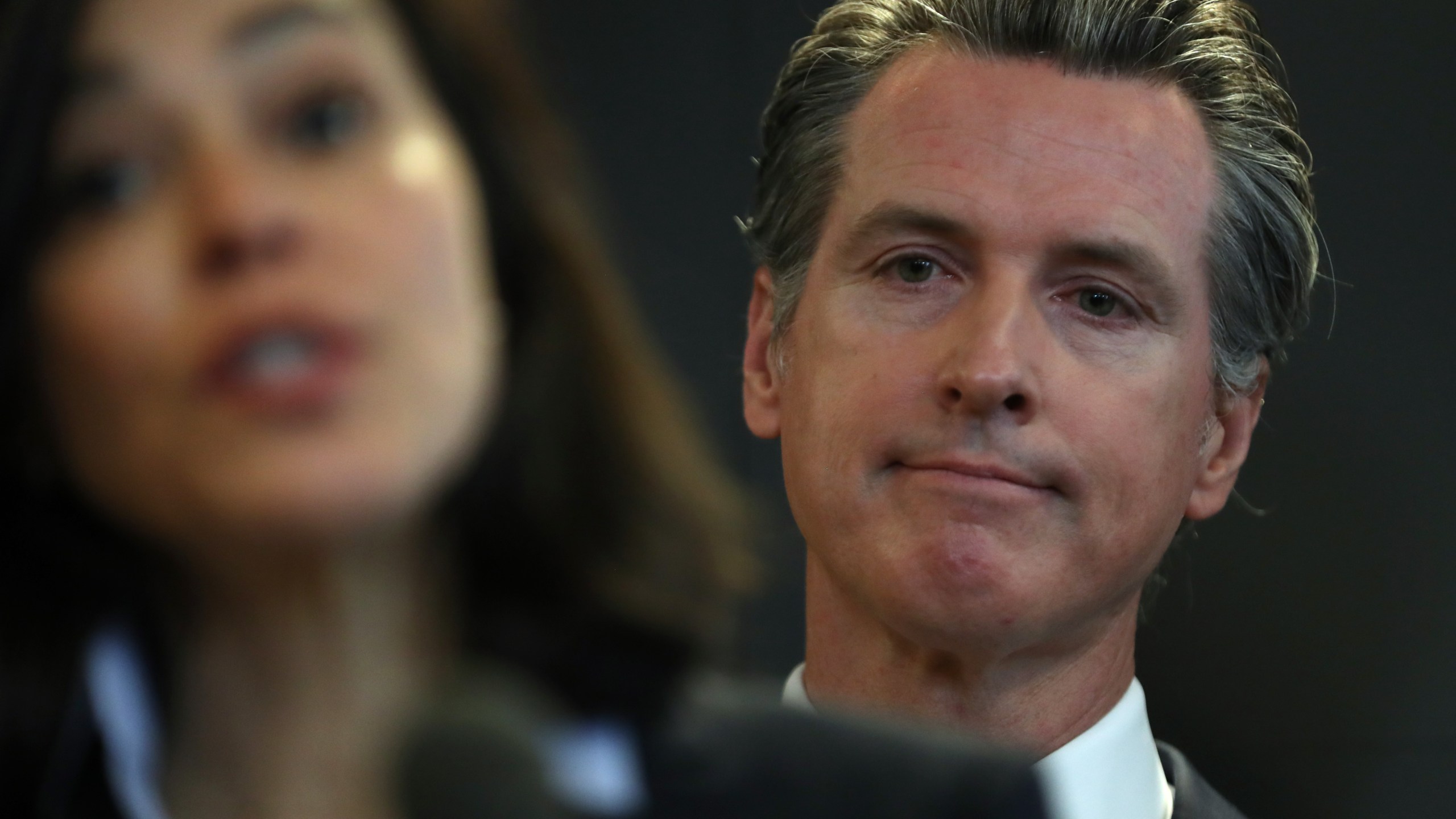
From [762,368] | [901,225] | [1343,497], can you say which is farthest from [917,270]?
[1343,497]

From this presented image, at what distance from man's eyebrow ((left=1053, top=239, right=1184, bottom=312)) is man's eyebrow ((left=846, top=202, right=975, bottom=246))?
6 cm

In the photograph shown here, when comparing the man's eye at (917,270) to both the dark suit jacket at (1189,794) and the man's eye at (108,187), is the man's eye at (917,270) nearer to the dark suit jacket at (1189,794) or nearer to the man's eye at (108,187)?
the dark suit jacket at (1189,794)

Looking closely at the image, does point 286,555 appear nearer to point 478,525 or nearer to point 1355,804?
point 478,525

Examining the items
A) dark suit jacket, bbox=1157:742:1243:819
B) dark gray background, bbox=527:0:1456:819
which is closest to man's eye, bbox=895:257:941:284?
dark gray background, bbox=527:0:1456:819

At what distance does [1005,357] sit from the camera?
0.88 meters

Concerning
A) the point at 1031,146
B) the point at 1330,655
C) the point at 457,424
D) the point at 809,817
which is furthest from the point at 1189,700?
the point at 457,424

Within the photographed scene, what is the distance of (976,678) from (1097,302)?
0.78 feet

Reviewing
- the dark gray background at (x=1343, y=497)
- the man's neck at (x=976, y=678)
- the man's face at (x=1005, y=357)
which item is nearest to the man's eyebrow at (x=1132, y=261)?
the man's face at (x=1005, y=357)

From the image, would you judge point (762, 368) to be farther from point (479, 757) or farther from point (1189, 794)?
point (479, 757)

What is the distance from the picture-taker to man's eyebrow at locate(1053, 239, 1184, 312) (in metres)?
0.93

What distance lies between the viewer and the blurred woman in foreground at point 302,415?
28 cm

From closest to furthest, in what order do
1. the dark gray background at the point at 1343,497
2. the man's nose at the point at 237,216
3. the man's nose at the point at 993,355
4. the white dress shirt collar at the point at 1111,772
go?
the man's nose at the point at 237,216 → the man's nose at the point at 993,355 → the white dress shirt collar at the point at 1111,772 → the dark gray background at the point at 1343,497

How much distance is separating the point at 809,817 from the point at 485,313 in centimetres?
14

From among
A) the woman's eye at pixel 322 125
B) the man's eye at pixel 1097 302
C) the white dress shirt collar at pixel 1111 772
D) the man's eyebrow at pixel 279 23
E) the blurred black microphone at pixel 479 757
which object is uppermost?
the man's eyebrow at pixel 279 23
